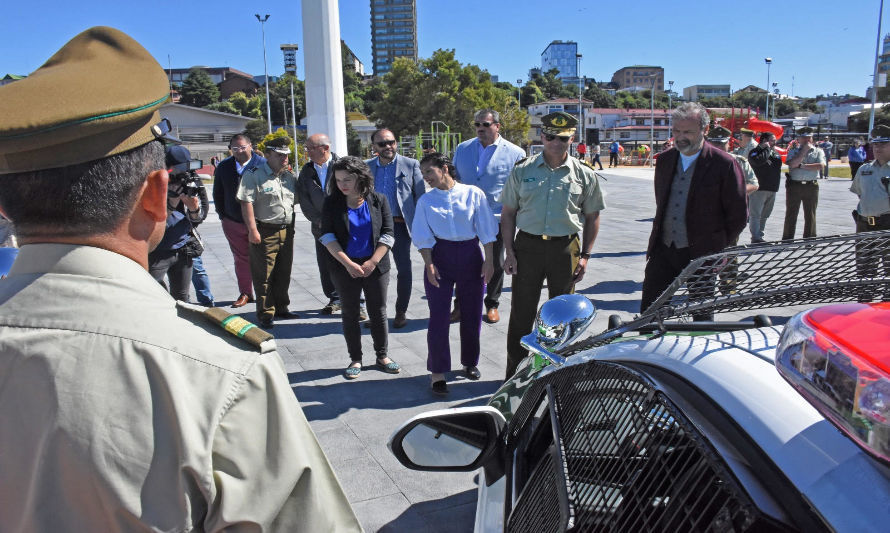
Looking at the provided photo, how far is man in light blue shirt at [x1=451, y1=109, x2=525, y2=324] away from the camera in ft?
19.9

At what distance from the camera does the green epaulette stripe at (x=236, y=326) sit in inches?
41.9

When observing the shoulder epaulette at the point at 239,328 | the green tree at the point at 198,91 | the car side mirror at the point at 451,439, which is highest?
the green tree at the point at 198,91

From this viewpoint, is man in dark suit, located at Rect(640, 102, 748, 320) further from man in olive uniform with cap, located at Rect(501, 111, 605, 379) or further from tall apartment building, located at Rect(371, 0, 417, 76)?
tall apartment building, located at Rect(371, 0, 417, 76)

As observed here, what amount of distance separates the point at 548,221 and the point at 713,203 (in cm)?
114

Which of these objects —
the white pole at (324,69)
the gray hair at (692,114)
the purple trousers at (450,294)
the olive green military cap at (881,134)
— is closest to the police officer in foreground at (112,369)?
the purple trousers at (450,294)

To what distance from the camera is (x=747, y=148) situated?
10.0 m

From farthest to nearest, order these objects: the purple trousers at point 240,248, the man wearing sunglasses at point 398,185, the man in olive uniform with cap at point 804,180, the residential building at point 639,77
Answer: the residential building at point 639,77 → the man in olive uniform with cap at point 804,180 → the purple trousers at point 240,248 → the man wearing sunglasses at point 398,185

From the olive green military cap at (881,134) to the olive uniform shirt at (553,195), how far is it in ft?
12.7

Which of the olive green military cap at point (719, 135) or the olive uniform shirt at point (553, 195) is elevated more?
the olive green military cap at point (719, 135)

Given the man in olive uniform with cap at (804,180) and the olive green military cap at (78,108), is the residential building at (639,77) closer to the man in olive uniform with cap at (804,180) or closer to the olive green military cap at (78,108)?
the man in olive uniform with cap at (804,180)

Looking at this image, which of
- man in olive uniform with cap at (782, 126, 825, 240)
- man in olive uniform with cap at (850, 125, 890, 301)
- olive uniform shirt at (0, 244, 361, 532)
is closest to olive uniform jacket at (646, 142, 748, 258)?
man in olive uniform with cap at (850, 125, 890, 301)

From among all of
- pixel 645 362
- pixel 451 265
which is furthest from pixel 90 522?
pixel 451 265

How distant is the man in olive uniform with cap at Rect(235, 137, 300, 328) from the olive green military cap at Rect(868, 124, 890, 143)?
19.8ft

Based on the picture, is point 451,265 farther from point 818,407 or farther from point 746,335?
point 818,407
